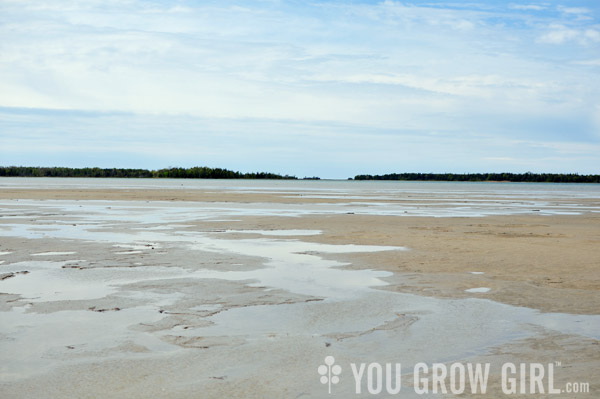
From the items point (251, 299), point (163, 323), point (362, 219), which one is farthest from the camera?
point (362, 219)

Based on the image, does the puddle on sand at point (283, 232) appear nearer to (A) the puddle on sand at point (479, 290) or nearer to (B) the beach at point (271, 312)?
(B) the beach at point (271, 312)

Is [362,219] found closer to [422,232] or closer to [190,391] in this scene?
[422,232]

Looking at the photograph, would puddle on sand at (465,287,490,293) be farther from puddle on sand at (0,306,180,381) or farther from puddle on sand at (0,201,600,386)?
puddle on sand at (0,306,180,381)

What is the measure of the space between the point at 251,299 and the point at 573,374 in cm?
408

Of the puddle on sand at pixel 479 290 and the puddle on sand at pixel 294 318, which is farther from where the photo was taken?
the puddle on sand at pixel 479 290

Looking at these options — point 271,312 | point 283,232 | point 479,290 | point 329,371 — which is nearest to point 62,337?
point 271,312

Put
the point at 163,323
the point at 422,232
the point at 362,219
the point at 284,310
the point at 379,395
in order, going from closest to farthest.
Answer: the point at 379,395 < the point at 163,323 < the point at 284,310 < the point at 422,232 < the point at 362,219

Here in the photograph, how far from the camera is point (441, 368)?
533cm

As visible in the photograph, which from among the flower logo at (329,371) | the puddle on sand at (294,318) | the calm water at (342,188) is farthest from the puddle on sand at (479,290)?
the calm water at (342,188)

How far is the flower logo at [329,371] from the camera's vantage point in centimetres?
503

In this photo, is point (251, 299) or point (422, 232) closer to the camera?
point (251, 299)

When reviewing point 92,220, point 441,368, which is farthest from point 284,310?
point 92,220

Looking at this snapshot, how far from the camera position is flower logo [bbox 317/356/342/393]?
5031mm

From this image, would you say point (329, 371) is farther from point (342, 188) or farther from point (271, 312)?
point (342, 188)
